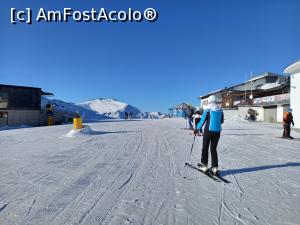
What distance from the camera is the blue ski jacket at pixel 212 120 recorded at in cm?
521

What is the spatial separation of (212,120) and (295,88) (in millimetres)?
18890

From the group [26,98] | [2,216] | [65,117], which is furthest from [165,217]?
[65,117]

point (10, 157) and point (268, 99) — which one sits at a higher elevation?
point (268, 99)

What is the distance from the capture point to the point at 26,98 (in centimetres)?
3195

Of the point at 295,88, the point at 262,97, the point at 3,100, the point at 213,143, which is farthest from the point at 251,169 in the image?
the point at 262,97

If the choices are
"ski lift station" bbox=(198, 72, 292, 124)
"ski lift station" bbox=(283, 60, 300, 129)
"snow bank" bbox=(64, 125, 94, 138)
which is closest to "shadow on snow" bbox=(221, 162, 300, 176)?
"snow bank" bbox=(64, 125, 94, 138)

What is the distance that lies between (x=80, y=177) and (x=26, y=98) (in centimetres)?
3163

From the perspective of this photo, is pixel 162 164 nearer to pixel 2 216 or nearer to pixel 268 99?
pixel 2 216

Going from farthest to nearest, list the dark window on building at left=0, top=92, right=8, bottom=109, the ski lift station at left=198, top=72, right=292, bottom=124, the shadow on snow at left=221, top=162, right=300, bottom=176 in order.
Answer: the ski lift station at left=198, top=72, right=292, bottom=124 → the dark window on building at left=0, top=92, right=8, bottom=109 → the shadow on snow at left=221, top=162, right=300, bottom=176

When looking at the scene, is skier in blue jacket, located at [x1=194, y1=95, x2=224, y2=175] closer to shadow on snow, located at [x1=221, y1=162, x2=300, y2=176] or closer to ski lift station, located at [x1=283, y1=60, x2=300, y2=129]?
shadow on snow, located at [x1=221, y1=162, x2=300, y2=176]

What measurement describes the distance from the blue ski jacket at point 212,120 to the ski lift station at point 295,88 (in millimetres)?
17785

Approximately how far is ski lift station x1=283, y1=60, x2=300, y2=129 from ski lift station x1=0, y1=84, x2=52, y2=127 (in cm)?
3182

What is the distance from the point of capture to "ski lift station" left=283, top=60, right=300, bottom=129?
1931cm

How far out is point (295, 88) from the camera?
787 inches
